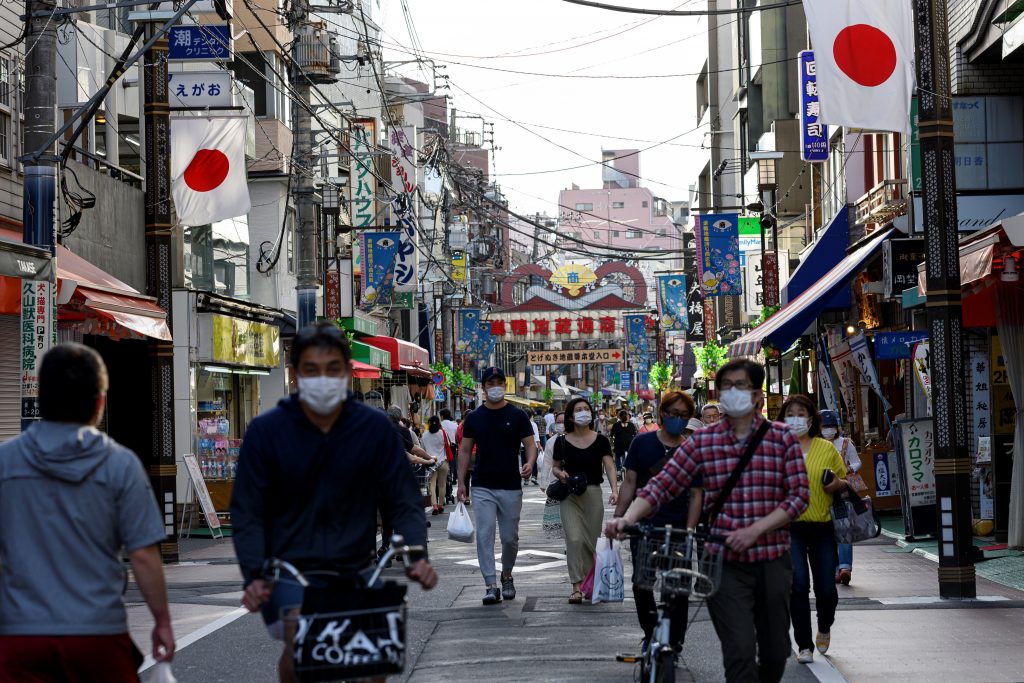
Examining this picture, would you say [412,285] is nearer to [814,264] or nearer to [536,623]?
[814,264]

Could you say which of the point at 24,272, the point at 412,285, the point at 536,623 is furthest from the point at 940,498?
the point at 412,285

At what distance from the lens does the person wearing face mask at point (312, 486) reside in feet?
18.1

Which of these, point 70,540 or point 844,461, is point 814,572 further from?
point 70,540

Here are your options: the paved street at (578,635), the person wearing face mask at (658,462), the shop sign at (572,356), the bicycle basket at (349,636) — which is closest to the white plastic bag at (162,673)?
the bicycle basket at (349,636)

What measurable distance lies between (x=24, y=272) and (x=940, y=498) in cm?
836

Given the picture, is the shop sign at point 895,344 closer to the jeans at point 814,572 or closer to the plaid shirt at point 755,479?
the jeans at point 814,572

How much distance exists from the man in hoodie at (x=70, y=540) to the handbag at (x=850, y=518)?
5806 millimetres

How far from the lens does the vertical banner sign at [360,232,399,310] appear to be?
38875 mm

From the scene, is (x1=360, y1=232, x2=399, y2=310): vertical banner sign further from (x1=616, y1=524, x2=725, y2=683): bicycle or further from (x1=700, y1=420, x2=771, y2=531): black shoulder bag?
(x1=700, y1=420, x2=771, y2=531): black shoulder bag

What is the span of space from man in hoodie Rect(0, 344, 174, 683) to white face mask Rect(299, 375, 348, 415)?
2.46ft

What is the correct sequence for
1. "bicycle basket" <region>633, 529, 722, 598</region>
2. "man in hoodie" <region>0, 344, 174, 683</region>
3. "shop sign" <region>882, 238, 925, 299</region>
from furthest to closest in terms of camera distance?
"shop sign" <region>882, 238, 925, 299</region> → "bicycle basket" <region>633, 529, 722, 598</region> → "man in hoodie" <region>0, 344, 174, 683</region>

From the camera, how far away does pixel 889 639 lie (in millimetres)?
10422

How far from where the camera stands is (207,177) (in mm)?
20219

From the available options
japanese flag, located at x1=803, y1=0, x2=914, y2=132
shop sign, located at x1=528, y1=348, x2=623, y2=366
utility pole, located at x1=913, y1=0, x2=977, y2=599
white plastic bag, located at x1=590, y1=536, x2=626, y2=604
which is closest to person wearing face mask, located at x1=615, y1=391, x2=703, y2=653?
white plastic bag, located at x1=590, y1=536, x2=626, y2=604
